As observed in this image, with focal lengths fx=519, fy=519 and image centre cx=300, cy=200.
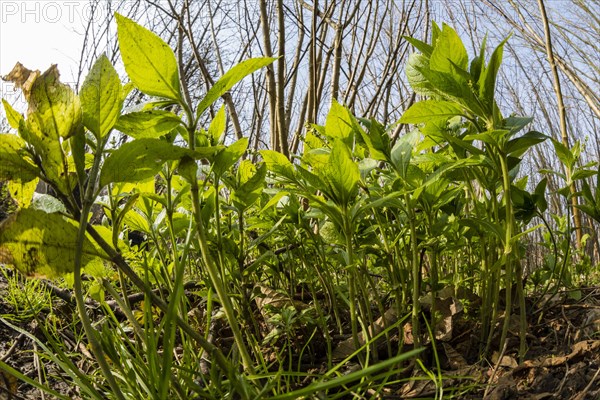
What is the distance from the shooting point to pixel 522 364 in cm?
74

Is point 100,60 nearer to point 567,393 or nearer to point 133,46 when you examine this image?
point 133,46

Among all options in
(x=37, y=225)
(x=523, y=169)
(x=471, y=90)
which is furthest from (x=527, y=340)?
(x=523, y=169)

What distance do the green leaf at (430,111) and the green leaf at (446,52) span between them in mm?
44

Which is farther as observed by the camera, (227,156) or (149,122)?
(227,156)

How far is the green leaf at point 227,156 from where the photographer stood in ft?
2.21

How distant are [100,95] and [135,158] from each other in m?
0.07

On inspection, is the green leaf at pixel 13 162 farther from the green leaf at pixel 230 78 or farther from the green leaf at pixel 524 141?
the green leaf at pixel 524 141

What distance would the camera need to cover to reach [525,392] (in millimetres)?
681

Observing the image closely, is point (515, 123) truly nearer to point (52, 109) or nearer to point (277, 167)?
point (277, 167)

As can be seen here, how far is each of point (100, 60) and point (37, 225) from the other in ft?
0.53

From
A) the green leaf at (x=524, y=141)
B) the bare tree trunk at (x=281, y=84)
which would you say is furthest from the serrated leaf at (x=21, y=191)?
the bare tree trunk at (x=281, y=84)

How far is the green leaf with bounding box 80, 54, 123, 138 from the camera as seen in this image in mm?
479

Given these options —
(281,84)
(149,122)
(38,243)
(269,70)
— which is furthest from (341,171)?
(269,70)

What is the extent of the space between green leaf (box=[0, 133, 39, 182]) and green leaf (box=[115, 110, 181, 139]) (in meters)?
0.11
